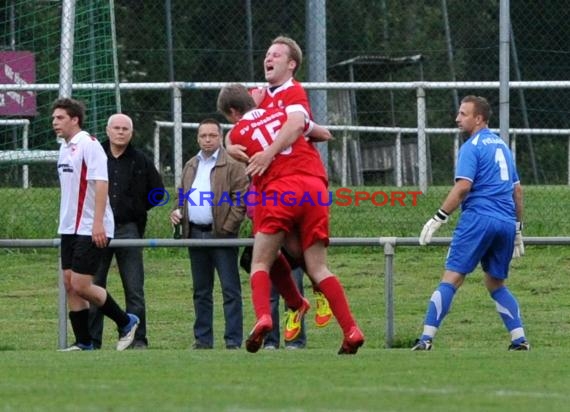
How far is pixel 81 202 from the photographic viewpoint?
1146 centimetres

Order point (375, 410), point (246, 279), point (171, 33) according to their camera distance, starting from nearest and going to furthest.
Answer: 1. point (375, 410)
2. point (246, 279)
3. point (171, 33)

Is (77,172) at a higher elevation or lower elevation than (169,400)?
higher

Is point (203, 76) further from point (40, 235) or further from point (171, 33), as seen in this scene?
point (40, 235)

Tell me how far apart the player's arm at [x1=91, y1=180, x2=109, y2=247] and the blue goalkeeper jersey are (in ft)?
8.19

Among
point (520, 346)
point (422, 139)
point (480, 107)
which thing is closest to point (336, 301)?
point (520, 346)

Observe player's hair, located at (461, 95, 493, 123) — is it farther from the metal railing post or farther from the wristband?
the metal railing post

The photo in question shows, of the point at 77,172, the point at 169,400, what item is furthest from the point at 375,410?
the point at 77,172

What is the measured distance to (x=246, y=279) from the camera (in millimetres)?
16703

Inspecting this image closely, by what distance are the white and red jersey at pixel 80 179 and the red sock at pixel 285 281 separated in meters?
1.86

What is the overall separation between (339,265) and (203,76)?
2990 mm

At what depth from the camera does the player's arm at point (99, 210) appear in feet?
37.1

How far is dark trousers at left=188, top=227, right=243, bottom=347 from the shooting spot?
12336 millimetres

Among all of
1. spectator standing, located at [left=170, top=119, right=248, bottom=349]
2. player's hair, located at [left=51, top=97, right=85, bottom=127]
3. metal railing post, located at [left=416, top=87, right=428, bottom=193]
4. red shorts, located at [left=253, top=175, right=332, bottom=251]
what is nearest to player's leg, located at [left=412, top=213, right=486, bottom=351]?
red shorts, located at [left=253, top=175, right=332, bottom=251]

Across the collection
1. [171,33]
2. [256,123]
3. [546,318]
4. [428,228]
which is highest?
[171,33]
